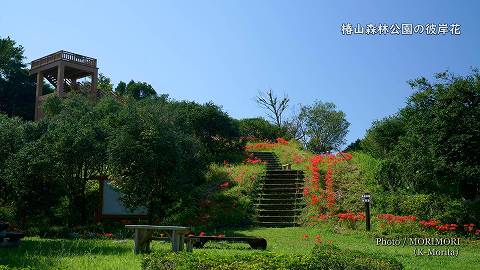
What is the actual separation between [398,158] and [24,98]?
30.6 m

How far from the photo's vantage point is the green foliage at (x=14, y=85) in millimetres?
37625

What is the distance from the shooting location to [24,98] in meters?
38.6

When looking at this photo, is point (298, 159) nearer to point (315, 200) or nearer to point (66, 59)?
point (315, 200)

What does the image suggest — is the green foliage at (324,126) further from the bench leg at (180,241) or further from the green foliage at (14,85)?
the bench leg at (180,241)

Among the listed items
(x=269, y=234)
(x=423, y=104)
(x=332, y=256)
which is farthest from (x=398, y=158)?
(x=332, y=256)

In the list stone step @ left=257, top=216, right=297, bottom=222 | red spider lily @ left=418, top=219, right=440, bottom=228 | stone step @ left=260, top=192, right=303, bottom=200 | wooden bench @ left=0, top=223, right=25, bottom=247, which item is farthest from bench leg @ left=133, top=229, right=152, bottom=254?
stone step @ left=260, top=192, right=303, bottom=200

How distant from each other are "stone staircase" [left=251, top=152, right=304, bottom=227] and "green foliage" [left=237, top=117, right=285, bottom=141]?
52.6ft

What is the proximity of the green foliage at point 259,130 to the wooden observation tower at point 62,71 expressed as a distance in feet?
40.3

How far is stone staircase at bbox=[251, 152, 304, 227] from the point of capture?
1858cm

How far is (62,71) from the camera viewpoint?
1203 inches

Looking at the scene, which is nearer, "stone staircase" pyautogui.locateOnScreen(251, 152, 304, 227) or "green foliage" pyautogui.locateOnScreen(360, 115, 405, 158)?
"stone staircase" pyautogui.locateOnScreen(251, 152, 304, 227)

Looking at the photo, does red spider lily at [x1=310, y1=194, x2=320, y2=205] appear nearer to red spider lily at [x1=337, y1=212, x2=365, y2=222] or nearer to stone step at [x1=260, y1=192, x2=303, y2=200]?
stone step at [x1=260, y1=192, x2=303, y2=200]

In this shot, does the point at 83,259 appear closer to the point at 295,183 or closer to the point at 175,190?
the point at 175,190

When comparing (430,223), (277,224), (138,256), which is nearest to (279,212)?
(277,224)
